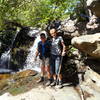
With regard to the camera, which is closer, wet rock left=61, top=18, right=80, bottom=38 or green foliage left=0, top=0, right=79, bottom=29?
green foliage left=0, top=0, right=79, bottom=29

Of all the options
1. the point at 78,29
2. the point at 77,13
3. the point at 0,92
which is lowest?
the point at 0,92

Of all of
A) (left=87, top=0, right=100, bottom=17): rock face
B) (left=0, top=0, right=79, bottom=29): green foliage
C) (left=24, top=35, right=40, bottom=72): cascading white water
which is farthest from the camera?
(left=24, top=35, right=40, bottom=72): cascading white water

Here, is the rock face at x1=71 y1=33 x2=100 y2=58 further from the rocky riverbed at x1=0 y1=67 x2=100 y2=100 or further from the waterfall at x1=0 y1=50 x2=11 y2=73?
the waterfall at x1=0 y1=50 x2=11 y2=73

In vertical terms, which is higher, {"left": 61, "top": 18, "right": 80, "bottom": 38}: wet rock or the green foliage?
the green foliage

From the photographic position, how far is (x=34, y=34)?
16.2 metres

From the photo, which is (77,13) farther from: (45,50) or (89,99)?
(89,99)

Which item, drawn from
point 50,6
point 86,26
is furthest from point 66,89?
point 50,6

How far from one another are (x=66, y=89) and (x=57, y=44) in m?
1.72

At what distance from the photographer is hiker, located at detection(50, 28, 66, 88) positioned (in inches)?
285

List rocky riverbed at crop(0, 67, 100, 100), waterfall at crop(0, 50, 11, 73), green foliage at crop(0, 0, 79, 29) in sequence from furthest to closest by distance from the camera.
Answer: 1. waterfall at crop(0, 50, 11, 73)
2. green foliage at crop(0, 0, 79, 29)
3. rocky riverbed at crop(0, 67, 100, 100)

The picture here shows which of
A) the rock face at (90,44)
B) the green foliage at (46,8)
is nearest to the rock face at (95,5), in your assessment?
the rock face at (90,44)

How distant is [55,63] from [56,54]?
1.31 ft

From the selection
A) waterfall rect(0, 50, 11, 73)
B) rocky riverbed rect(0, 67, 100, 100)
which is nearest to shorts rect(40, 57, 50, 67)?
rocky riverbed rect(0, 67, 100, 100)

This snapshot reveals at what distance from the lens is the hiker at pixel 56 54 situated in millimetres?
7237
